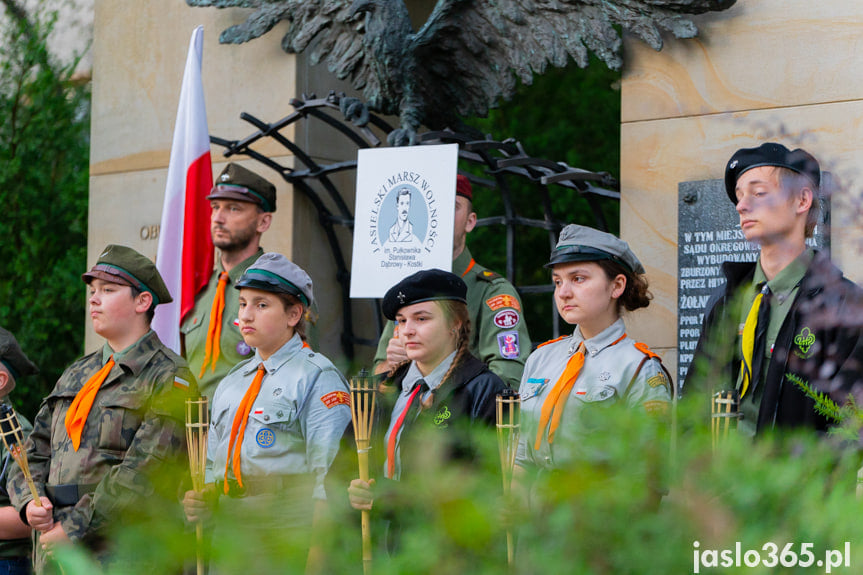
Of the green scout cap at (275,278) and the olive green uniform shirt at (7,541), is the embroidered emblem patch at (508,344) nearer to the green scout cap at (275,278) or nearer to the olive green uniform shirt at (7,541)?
the green scout cap at (275,278)

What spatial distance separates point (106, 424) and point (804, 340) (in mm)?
2569

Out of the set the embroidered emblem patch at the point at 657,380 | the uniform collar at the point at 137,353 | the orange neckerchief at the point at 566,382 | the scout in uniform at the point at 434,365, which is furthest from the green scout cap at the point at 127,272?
the embroidered emblem patch at the point at 657,380

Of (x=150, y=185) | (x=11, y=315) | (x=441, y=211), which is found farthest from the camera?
(x=11, y=315)

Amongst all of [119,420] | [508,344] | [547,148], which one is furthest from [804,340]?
[547,148]

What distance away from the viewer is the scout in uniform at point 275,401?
12.9ft

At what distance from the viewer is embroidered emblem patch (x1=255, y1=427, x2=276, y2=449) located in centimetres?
406

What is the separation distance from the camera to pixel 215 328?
551 centimetres

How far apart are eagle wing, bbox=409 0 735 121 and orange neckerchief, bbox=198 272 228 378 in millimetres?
1647

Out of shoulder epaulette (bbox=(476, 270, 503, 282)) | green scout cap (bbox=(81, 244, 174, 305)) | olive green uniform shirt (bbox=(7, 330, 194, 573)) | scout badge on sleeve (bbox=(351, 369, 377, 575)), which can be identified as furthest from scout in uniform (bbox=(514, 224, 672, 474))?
green scout cap (bbox=(81, 244, 174, 305))

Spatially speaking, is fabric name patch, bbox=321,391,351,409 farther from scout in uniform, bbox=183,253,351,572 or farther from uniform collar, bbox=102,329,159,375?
uniform collar, bbox=102,329,159,375

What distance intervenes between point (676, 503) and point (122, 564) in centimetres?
49

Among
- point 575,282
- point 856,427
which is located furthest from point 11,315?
point 856,427

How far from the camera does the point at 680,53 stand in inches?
224

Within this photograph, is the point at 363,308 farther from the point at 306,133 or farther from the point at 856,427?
the point at 856,427
